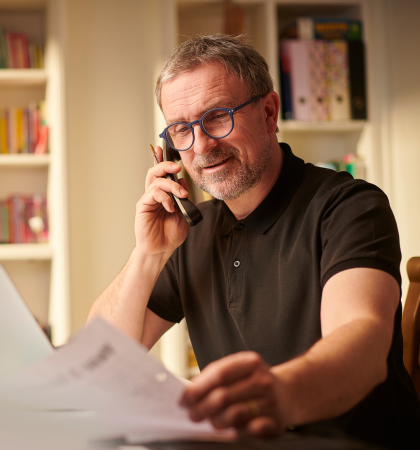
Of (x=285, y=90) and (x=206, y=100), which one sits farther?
(x=285, y=90)

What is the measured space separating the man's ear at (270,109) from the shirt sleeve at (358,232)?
33 cm

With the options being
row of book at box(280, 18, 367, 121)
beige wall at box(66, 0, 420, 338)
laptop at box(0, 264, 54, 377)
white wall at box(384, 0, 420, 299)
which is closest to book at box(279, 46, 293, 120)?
row of book at box(280, 18, 367, 121)

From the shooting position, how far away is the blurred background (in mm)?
2369

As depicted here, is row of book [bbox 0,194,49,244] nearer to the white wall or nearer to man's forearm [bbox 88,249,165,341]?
man's forearm [bbox 88,249,165,341]

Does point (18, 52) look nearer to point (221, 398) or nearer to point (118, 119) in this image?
point (118, 119)

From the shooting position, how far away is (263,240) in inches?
43.8

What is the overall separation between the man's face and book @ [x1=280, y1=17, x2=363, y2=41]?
1.47m

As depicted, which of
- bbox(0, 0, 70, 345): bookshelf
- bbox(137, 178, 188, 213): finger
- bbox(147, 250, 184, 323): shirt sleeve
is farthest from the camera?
bbox(0, 0, 70, 345): bookshelf

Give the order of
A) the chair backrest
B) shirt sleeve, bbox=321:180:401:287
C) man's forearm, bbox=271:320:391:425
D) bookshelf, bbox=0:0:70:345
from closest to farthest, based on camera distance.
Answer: man's forearm, bbox=271:320:391:425
shirt sleeve, bbox=321:180:401:287
the chair backrest
bookshelf, bbox=0:0:70:345

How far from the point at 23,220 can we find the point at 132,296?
4.99 feet

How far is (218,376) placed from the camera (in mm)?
409

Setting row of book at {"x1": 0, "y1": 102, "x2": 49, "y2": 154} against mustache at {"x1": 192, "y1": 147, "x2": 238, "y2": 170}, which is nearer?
mustache at {"x1": 192, "y1": 147, "x2": 238, "y2": 170}

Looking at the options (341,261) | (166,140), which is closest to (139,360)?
(341,261)

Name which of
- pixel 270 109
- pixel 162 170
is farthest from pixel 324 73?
pixel 162 170
